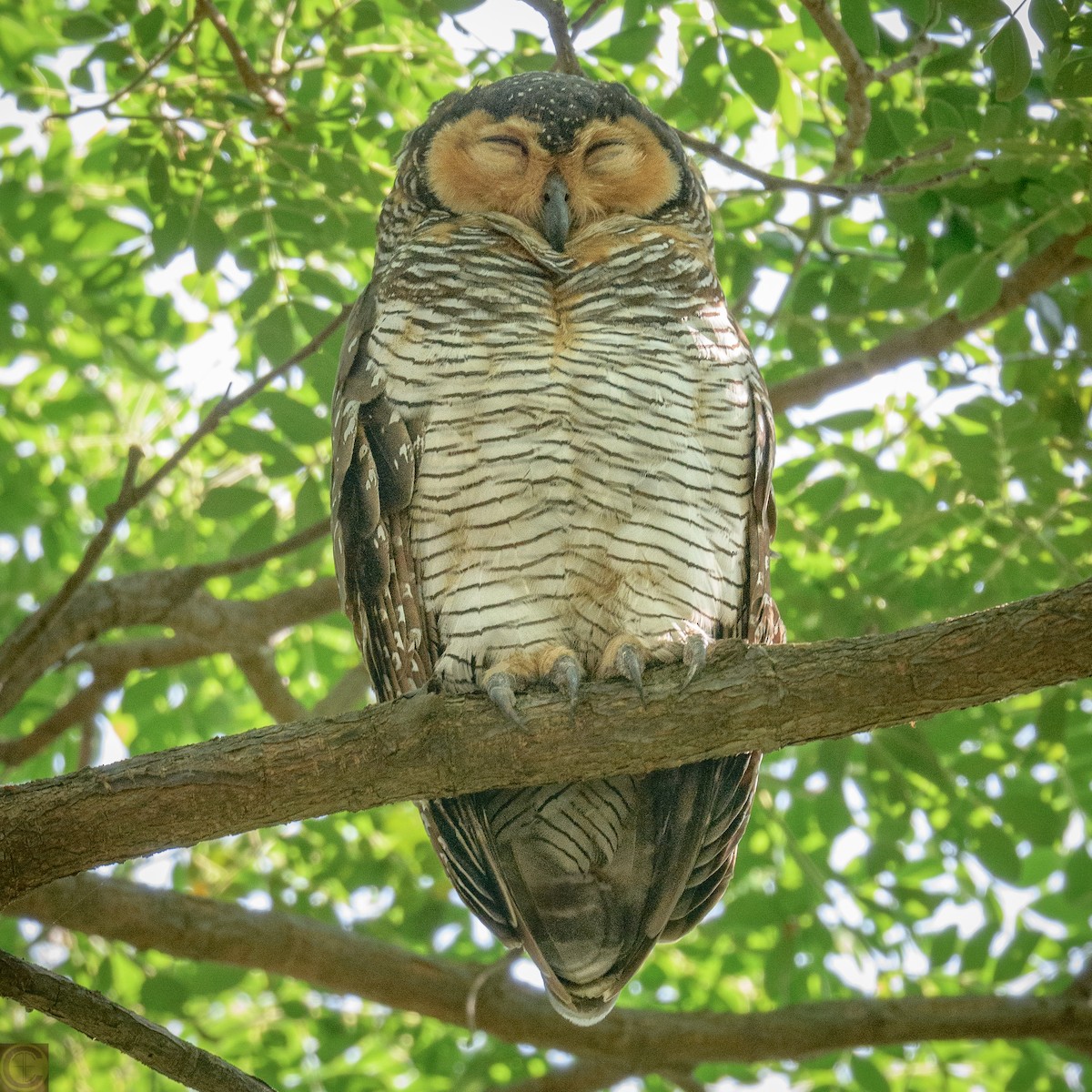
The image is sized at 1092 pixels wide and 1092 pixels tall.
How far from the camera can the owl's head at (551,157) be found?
3184mm

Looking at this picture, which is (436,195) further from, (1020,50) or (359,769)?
(359,769)

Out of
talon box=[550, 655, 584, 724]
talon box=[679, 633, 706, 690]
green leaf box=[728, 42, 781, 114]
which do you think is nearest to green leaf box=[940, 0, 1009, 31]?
green leaf box=[728, 42, 781, 114]

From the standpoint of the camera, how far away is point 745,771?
2893 millimetres

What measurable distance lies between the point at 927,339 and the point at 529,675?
2011 millimetres

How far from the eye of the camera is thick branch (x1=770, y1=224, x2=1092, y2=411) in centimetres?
376

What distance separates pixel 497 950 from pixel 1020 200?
3061 mm

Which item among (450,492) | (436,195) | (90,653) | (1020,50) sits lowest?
(450,492)

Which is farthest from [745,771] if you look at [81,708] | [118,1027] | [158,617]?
[81,708]

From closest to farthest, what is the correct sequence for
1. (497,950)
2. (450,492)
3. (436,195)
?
(450,492)
(436,195)
(497,950)

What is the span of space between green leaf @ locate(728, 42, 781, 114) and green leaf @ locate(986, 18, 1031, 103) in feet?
2.62

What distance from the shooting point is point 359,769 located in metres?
2.23

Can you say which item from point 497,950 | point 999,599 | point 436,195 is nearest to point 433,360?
point 436,195

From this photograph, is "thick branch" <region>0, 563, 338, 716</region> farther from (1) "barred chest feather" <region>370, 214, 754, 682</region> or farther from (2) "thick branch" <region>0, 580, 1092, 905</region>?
(2) "thick branch" <region>0, 580, 1092, 905</region>

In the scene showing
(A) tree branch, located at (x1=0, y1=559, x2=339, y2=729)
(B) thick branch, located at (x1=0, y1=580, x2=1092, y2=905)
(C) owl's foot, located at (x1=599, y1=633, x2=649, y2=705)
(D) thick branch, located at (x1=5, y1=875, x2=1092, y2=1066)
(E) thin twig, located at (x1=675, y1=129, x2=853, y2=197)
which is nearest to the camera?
(B) thick branch, located at (x1=0, y1=580, x2=1092, y2=905)
